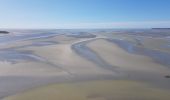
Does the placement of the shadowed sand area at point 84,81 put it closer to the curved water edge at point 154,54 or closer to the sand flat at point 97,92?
the sand flat at point 97,92

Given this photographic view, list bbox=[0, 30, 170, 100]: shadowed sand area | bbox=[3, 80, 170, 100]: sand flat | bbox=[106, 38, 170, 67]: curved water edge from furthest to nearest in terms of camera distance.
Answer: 1. bbox=[106, 38, 170, 67]: curved water edge
2. bbox=[0, 30, 170, 100]: shadowed sand area
3. bbox=[3, 80, 170, 100]: sand flat

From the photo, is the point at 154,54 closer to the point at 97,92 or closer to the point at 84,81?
the point at 84,81

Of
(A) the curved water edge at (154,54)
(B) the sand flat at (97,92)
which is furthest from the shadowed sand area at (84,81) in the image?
(A) the curved water edge at (154,54)

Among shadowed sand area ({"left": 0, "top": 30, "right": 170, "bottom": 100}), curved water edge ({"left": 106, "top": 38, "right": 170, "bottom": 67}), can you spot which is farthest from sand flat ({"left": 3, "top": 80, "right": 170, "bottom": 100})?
curved water edge ({"left": 106, "top": 38, "right": 170, "bottom": 67})

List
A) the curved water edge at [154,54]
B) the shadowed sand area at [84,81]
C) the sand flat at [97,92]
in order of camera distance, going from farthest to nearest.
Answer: the curved water edge at [154,54]
the shadowed sand area at [84,81]
the sand flat at [97,92]

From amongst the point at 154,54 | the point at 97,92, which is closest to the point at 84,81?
the point at 97,92

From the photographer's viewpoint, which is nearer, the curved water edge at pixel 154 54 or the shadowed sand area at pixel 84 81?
the shadowed sand area at pixel 84 81

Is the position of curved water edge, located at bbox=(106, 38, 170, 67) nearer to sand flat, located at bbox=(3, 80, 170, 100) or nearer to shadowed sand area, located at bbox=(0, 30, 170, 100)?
shadowed sand area, located at bbox=(0, 30, 170, 100)

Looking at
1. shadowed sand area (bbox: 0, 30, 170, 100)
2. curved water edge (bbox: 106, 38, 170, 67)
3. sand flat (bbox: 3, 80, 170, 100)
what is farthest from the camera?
curved water edge (bbox: 106, 38, 170, 67)

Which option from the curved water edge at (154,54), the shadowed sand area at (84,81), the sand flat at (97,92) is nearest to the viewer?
the sand flat at (97,92)

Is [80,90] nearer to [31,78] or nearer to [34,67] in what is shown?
[31,78]

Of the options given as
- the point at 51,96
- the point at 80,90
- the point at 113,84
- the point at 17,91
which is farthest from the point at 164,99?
the point at 17,91
